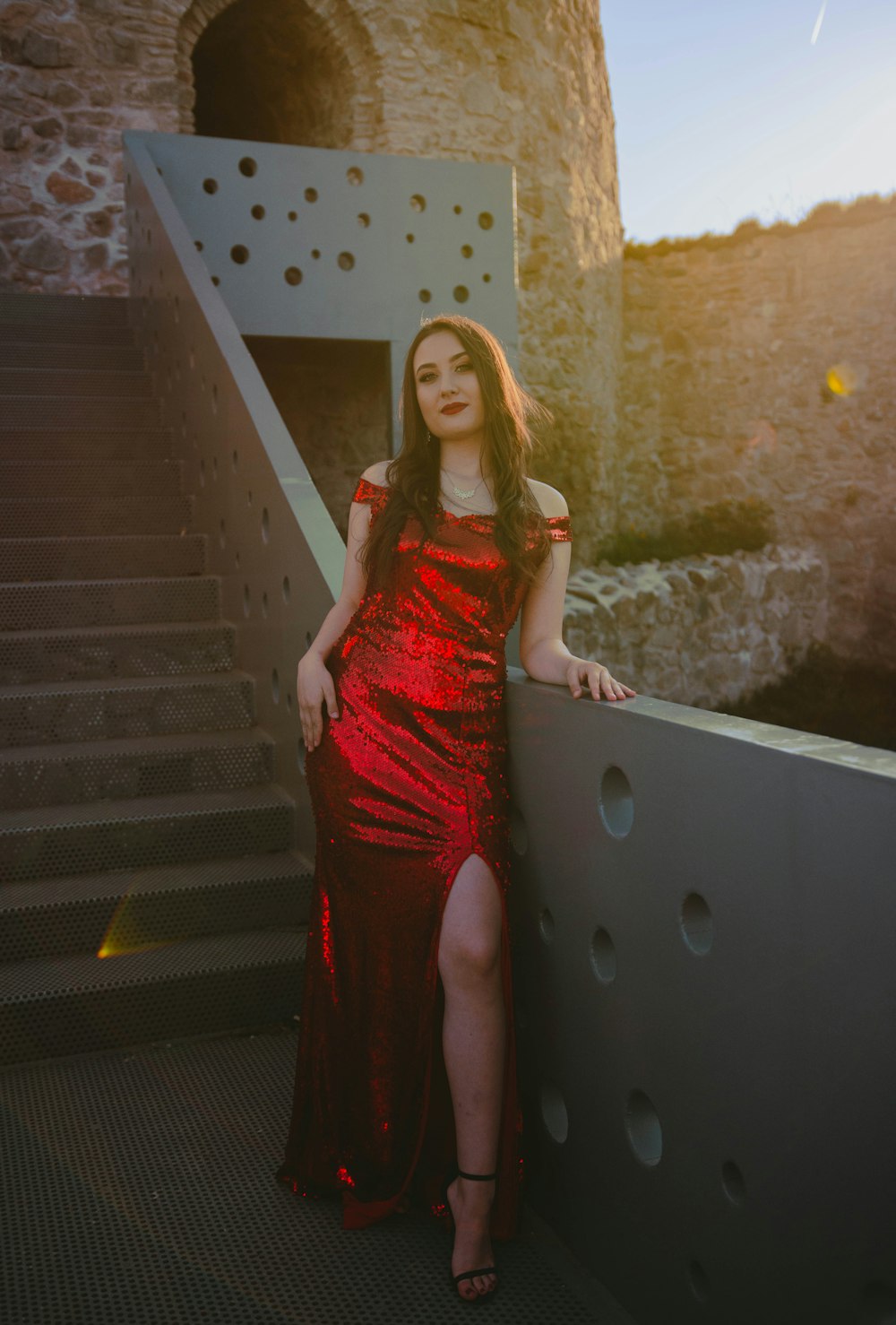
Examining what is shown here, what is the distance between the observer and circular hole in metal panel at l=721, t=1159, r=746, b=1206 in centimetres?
156

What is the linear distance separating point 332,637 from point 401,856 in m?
0.55

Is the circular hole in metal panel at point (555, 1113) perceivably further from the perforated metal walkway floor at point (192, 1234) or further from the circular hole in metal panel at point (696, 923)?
the circular hole in metal panel at point (696, 923)

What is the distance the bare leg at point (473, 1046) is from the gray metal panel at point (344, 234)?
17.2 ft

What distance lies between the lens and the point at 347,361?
8812mm

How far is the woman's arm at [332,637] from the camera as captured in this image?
2295mm

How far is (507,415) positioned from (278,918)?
166 centimetres

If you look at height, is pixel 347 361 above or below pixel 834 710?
above

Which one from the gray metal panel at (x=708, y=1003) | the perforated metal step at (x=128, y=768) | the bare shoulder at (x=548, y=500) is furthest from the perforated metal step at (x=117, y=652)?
the gray metal panel at (x=708, y=1003)

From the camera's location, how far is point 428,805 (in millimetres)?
2062

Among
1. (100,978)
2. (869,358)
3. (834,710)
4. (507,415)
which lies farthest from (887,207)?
(100,978)

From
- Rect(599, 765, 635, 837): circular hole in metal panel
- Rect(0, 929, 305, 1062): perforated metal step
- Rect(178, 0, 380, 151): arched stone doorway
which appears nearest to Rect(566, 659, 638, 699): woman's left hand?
Rect(599, 765, 635, 837): circular hole in metal panel

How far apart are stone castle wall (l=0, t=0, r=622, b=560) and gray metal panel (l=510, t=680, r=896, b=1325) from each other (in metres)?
7.28

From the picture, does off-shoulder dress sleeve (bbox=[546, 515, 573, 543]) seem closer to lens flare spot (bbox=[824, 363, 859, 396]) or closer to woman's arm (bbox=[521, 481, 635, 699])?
woman's arm (bbox=[521, 481, 635, 699])

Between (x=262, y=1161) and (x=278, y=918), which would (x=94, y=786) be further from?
(x=262, y=1161)
